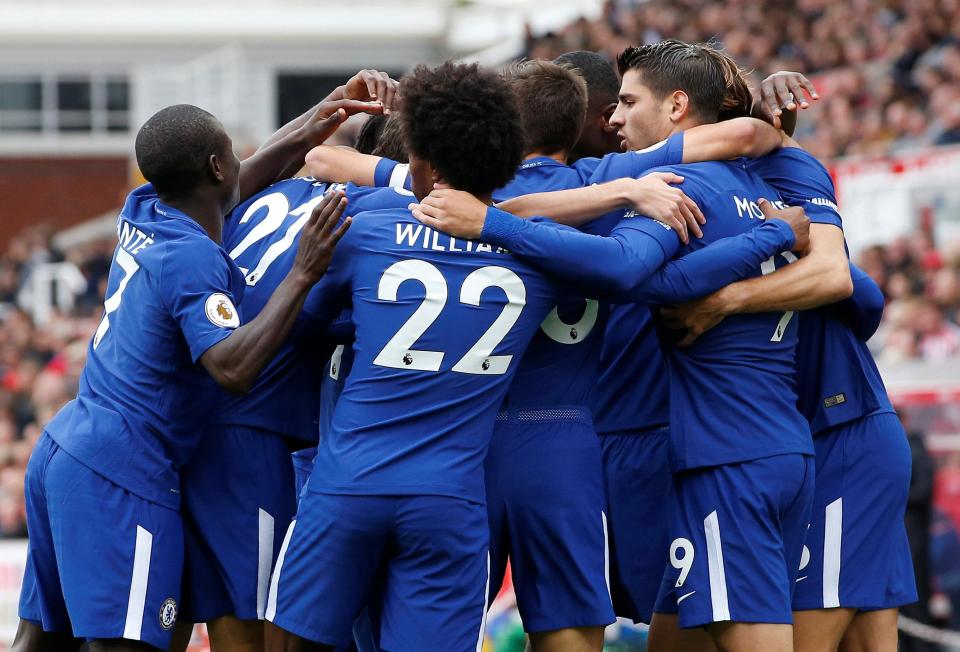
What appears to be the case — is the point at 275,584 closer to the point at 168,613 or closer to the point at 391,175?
the point at 168,613

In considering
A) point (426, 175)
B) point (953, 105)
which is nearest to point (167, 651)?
point (426, 175)

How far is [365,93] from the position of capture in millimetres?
5695

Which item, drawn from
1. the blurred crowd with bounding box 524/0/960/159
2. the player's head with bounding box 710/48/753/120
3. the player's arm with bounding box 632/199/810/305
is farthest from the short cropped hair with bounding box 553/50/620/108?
the blurred crowd with bounding box 524/0/960/159

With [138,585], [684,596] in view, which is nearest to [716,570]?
[684,596]

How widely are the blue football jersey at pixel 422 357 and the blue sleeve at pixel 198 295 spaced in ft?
1.47

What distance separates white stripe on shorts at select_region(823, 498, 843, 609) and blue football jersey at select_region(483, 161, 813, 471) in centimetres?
44

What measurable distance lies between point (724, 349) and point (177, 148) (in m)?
2.03

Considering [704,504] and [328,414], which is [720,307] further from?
[328,414]

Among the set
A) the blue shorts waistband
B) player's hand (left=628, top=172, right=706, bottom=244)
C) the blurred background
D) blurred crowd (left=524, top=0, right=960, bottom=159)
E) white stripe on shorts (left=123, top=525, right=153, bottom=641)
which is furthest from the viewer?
blurred crowd (left=524, top=0, right=960, bottom=159)

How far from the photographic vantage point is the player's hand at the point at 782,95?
5.42 metres

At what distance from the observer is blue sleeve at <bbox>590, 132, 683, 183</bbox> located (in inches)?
203

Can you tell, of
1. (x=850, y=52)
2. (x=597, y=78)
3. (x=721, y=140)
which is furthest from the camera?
(x=850, y=52)

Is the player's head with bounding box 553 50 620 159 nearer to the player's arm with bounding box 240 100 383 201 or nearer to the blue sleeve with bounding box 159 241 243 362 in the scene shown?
the player's arm with bounding box 240 100 383 201

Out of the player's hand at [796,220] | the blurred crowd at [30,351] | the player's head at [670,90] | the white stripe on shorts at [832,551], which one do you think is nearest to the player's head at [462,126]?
the player's head at [670,90]
